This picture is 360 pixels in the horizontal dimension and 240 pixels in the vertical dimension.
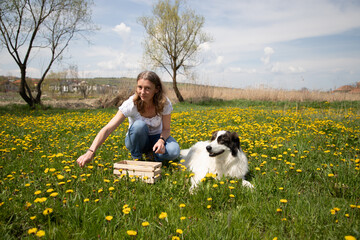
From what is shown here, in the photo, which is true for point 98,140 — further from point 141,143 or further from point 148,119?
point 148,119

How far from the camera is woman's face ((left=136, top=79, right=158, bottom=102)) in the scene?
315 cm

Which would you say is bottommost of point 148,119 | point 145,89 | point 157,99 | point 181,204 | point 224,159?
point 181,204

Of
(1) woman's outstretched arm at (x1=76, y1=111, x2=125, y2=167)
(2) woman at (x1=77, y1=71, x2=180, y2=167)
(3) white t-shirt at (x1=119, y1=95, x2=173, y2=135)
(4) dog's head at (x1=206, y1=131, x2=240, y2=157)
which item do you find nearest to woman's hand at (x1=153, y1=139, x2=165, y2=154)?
(2) woman at (x1=77, y1=71, x2=180, y2=167)

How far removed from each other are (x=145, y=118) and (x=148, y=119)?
56 millimetres

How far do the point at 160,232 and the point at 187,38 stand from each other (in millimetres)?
19816

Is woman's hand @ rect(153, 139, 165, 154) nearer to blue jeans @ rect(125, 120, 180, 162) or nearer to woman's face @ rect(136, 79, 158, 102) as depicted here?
blue jeans @ rect(125, 120, 180, 162)

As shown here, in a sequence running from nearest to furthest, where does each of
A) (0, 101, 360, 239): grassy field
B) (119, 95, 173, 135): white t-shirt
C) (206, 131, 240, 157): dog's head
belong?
(0, 101, 360, 239): grassy field < (206, 131, 240, 157): dog's head < (119, 95, 173, 135): white t-shirt

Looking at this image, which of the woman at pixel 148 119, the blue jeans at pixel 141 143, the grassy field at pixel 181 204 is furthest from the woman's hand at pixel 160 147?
the grassy field at pixel 181 204

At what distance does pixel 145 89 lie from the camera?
125 inches

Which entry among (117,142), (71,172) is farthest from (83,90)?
(71,172)

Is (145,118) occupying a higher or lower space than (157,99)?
lower

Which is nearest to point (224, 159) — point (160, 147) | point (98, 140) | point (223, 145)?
point (223, 145)

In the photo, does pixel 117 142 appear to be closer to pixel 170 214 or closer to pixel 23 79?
pixel 170 214

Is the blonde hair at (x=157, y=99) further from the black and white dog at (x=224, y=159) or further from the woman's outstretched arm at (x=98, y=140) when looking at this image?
the black and white dog at (x=224, y=159)
